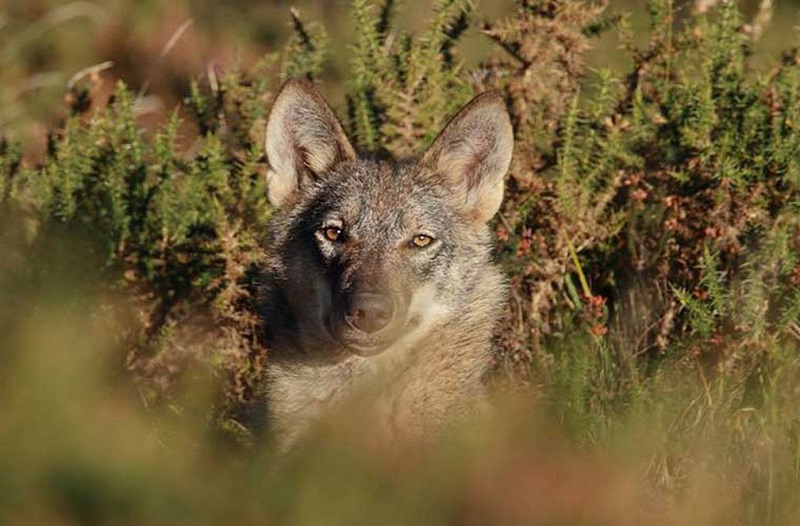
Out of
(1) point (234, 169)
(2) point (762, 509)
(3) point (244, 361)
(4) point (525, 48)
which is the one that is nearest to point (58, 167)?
(1) point (234, 169)

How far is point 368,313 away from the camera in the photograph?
4.98m

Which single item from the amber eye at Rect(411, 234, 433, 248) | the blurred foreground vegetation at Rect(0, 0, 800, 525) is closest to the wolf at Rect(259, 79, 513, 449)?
the amber eye at Rect(411, 234, 433, 248)

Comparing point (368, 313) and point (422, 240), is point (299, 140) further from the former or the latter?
point (368, 313)

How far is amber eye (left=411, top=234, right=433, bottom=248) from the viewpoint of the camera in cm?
554

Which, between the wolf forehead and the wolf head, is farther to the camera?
the wolf forehead

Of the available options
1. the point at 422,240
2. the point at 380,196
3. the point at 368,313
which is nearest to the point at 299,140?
the point at 380,196

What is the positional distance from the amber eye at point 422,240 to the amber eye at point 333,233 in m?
0.30

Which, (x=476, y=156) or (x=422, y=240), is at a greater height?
(x=476, y=156)

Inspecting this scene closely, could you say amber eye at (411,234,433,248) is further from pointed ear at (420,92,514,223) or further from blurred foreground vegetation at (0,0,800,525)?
blurred foreground vegetation at (0,0,800,525)

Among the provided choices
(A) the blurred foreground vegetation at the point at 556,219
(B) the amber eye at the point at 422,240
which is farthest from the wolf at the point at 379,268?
(A) the blurred foreground vegetation at the point at 556,219

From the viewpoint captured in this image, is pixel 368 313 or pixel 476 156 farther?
pixel 476 156

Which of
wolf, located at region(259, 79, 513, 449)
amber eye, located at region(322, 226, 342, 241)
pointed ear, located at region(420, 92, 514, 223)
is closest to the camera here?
wolf, located at region(259, 79, 513, 449)

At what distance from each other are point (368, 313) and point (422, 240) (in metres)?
0.67

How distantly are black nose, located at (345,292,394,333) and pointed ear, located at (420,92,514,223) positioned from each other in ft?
3.09
